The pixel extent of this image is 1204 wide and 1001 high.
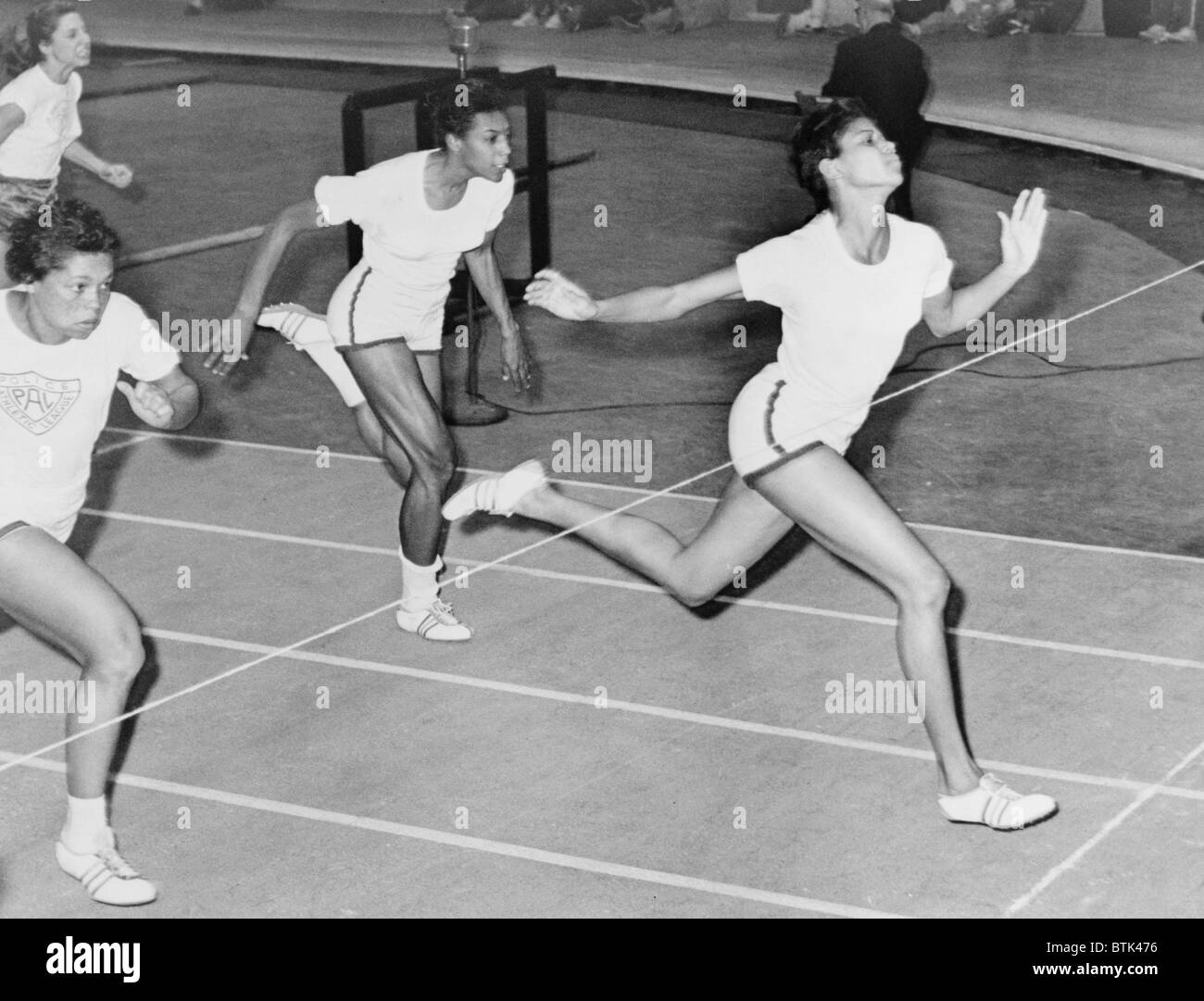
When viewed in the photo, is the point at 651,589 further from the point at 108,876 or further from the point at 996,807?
the point at 108,876

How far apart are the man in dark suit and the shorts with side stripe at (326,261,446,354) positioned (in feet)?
20.9

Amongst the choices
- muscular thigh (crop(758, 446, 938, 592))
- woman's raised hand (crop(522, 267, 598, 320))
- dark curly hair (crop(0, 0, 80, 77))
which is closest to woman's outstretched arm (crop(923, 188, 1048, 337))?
muscular thigh (crop(758, 446, 938, 592))

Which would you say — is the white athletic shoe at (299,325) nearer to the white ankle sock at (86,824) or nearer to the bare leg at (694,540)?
the bare leg at (694,540)

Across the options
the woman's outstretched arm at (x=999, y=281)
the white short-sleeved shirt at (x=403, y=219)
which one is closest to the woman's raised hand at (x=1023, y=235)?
the woman's outstretched arm at (x=999, y=281)

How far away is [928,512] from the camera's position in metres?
9.11

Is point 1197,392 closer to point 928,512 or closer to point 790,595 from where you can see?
point 928,512

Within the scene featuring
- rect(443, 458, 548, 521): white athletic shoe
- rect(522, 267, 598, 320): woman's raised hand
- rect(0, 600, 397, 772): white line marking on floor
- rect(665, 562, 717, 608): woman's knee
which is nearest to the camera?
rect(522, 267, 598, 320): woman's raised hand

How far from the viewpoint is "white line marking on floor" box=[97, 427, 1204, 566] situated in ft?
27.9

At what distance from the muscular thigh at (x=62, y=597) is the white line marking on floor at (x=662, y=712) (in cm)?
195

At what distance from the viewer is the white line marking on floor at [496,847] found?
5.62 m

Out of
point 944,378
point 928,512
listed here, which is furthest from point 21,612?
point 944,378

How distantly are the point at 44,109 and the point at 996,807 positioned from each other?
6.86 m

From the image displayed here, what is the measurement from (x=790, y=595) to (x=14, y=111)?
4.99 metres

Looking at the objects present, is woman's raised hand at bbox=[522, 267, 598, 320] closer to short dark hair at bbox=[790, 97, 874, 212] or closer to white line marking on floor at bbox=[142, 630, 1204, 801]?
short dark hair at bbox=[790, 97, 874, 212]
